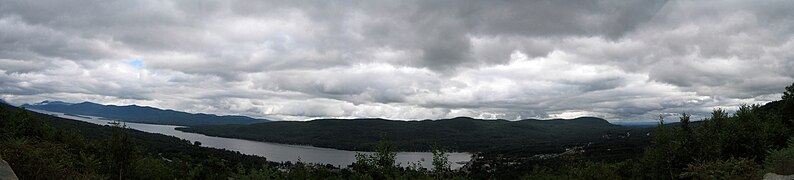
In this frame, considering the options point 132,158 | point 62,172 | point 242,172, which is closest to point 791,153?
point 62,172

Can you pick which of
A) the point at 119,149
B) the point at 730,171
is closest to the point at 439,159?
the point at 730,171

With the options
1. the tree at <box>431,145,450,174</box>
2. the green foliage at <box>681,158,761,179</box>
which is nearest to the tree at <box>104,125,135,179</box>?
the tree at <box>431,145,450,174</box>

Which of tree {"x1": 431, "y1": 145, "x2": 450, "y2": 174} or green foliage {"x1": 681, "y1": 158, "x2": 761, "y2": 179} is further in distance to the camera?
tree {"x1": 431, "y1": 145, "x2": 450, "y2": 174}

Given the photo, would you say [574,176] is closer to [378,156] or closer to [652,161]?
[652,161]

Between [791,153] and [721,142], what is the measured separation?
19272mm

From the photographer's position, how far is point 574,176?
5900 cm

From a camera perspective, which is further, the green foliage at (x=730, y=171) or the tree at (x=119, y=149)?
the tree at (x=119, y=149)

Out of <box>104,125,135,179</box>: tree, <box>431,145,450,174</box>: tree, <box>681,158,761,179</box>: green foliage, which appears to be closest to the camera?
<box>681,158,761,179</box>: green foliage

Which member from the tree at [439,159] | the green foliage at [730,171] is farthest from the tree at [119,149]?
the green foliage at [730,171]

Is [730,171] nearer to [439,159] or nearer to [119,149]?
[439,159]

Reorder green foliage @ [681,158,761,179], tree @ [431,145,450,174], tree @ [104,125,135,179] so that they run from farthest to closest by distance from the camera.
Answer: tree @ [431,145,450,174] → tree @ [104,125,135,179] → green foliage @ [681,158,761,179]

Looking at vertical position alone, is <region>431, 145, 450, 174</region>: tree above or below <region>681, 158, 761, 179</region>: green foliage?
below

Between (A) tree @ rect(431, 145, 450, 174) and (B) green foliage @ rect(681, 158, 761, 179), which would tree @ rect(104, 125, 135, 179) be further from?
(B) green foliage @ rect(681, 158, 761, 179)

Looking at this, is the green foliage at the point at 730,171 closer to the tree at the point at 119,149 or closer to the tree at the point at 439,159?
the tree at the point at 439,159
